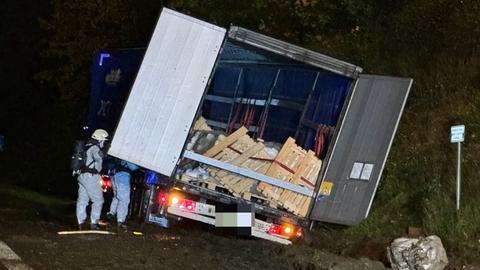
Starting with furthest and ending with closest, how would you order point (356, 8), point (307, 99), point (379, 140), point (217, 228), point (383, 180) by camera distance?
point (356, 8) < point (307, 99) < point (383, 180) < point (217, 228) < point (379, 140)

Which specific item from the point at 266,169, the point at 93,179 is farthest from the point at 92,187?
the point at 266,169

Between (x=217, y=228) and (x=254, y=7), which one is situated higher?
(x=254, y=7)

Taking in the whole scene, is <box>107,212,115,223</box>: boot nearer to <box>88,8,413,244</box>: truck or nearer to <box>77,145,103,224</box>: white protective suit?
<box>77,145,103,224</box>: white protective suit

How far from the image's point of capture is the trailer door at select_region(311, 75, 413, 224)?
33.3 feet

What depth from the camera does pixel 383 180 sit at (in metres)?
12.1

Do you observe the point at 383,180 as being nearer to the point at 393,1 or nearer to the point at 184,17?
the point at 184,17

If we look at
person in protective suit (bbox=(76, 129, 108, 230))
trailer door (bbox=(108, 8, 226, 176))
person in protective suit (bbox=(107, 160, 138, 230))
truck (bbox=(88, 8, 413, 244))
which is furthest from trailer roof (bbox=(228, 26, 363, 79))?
person in protective suit (bbox=(107, 160, 138, 230))

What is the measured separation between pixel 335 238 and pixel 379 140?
152 centimetres

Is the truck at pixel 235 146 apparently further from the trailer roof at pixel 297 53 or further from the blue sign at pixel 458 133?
the blue sign at pixel 458 133

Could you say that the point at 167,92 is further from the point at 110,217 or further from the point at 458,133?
the point at 458,133

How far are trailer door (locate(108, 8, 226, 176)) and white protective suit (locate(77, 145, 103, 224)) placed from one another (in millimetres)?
1262

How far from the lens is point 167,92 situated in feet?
31.7

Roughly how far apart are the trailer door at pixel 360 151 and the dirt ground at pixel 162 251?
0.58m

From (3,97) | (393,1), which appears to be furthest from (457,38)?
(3,97)
